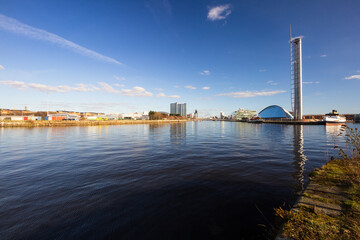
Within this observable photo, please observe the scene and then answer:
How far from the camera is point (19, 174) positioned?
9695 mm

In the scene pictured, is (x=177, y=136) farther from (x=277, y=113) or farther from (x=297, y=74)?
(x=277, y=113)

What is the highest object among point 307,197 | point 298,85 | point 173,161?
point 298,85

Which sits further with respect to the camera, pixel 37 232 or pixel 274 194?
pixel 274 194

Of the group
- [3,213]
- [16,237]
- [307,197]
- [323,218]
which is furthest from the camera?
[3,213]

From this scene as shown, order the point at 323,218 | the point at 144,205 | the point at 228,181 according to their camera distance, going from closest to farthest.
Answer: the point at 323,218 < the point at 144,205 < the point at 228,181

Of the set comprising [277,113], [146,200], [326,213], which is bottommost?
[146,200]

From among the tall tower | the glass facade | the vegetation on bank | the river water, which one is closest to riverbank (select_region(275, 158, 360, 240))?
the vegetation on bank

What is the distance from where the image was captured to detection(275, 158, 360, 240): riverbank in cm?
340

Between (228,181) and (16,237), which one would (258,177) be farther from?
(16,237)

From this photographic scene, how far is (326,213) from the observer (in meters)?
4.19

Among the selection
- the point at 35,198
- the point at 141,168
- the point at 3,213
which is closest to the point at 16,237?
the point at 3,213

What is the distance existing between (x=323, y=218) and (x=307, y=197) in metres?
1.46

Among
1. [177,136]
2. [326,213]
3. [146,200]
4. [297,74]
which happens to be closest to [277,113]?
[297,74]

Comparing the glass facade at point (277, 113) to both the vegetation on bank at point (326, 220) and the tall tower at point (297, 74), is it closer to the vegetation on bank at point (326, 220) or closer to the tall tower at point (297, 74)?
the tall tower at point (297, 74)
